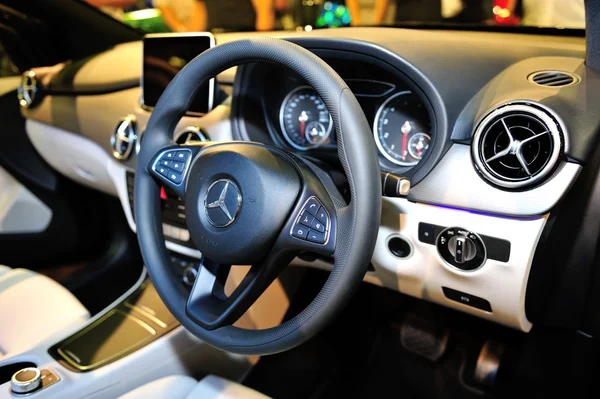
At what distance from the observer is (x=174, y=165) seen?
0.95 m

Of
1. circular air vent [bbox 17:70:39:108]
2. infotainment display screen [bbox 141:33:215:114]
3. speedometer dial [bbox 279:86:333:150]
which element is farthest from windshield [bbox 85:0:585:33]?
speedometer dial [bbox 279:86:333:150]

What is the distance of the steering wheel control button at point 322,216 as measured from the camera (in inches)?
30.8

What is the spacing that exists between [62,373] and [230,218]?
23.4 inches

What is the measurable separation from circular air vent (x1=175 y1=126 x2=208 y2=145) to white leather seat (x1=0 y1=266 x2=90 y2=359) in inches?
19.5

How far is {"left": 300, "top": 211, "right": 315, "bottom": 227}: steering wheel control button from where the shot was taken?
0.79 m

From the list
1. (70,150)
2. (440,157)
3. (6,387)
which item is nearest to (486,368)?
(440,157)

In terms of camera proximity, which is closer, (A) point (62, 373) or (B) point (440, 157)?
(B) point (440, 157)

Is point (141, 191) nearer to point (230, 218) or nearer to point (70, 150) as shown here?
point (230, 218)

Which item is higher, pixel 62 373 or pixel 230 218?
pixel 230 218

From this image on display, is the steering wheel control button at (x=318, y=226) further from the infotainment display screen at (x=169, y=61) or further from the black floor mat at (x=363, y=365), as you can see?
the black floor mat at (x=363, y=365)

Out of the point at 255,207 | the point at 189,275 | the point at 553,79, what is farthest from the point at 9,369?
the point at 553,79

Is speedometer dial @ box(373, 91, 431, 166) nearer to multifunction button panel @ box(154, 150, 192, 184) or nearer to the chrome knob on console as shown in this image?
multifunction button panel @ box(154, 150, 192, 184)

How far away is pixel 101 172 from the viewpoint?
66.9 inches

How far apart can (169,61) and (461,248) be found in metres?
0.86
